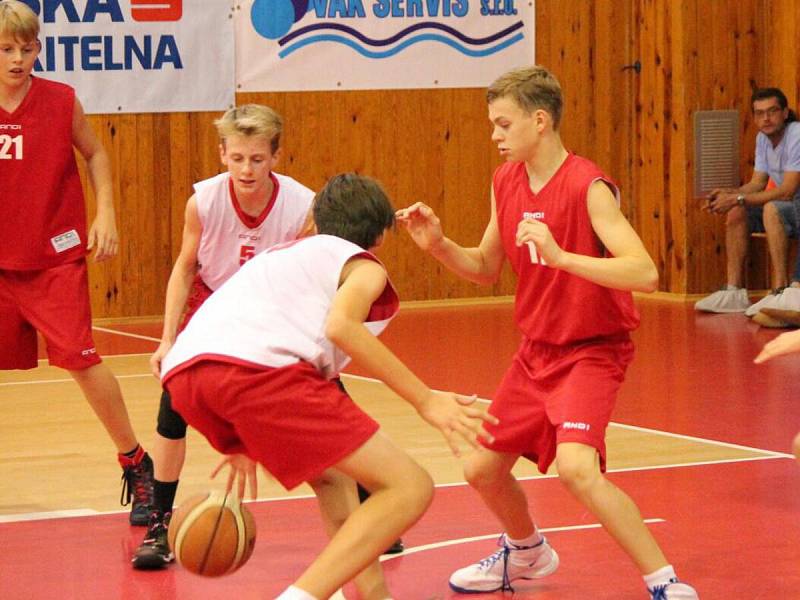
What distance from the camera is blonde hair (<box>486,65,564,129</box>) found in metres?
4.55

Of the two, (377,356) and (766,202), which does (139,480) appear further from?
(766,202)

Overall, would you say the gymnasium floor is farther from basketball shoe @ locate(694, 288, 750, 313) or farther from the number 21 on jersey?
basketball shoe @ locate(694, 288, 750, 313)

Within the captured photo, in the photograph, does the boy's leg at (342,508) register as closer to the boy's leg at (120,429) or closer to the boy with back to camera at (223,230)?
the boy with back to camera at (223,230)

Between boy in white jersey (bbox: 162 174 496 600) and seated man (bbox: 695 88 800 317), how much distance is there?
670 centimetres

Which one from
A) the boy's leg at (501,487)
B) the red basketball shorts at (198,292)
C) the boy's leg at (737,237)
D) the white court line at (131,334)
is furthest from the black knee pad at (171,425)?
the boy's leg at (737,237)

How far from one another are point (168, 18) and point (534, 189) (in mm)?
6330

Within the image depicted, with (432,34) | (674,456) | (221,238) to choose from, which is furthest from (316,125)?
(221,238)

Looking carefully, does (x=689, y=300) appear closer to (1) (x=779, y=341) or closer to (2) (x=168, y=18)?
(2) (x=168, y=18)

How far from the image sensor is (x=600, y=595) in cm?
443

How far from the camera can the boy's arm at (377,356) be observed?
368 centimetres

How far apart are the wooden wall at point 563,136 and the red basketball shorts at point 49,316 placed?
5110mm

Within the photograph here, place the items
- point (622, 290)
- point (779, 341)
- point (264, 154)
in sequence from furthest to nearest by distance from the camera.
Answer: point (264, 154) → point (622, 290) → point (779, 341)

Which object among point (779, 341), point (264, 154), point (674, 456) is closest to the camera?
point (779, 341)

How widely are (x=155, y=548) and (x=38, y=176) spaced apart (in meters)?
1.42
